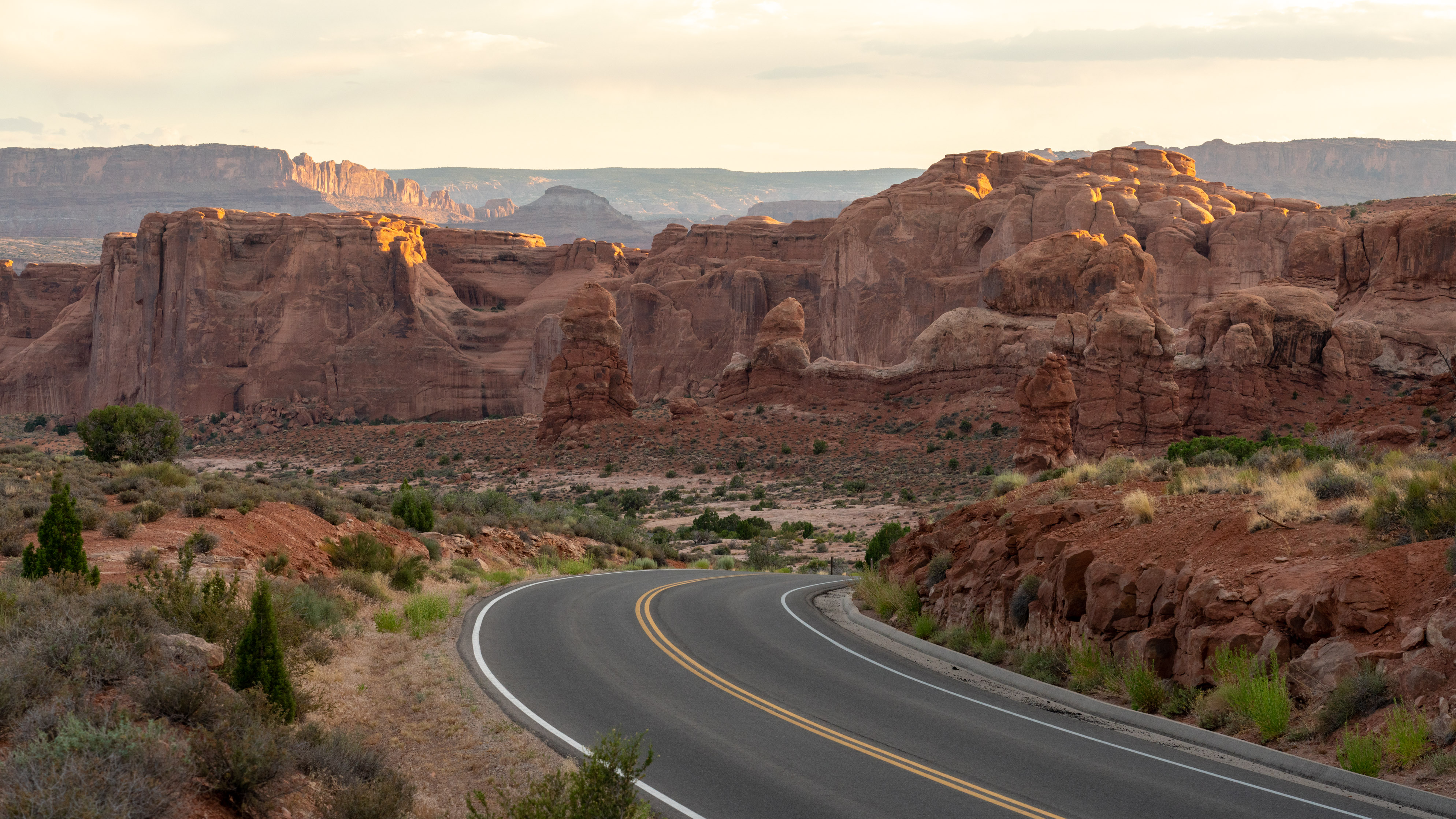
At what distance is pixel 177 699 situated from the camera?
819cm

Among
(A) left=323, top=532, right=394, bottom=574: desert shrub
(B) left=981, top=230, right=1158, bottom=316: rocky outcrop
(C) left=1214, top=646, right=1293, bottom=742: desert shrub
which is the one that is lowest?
(A) left=323, top=532, right=394, bottom=574: desert shrub

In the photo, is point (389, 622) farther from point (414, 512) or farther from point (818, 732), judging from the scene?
point (414, 512)

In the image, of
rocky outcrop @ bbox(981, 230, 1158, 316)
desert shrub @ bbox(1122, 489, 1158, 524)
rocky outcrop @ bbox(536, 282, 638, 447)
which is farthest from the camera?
rocky outcrop @ bbox(536, 282, 638, 447)

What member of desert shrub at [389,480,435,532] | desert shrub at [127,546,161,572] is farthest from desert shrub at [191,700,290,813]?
desert shrub at [389,480,435,532]

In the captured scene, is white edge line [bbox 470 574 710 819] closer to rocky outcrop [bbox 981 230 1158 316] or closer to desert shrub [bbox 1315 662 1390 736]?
desert shrub [bbox 1315 662 1390 736]

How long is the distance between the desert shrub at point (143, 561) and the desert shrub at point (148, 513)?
3.17 m

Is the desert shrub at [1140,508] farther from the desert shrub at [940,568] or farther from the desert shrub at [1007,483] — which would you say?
the desert shrub at [1007,483]

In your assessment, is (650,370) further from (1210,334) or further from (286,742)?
(286,742)

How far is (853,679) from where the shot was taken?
535 inches

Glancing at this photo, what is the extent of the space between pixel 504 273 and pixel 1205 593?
9996cm

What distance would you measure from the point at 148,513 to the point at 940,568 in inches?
555

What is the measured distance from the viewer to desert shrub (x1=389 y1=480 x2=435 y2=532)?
26547mm

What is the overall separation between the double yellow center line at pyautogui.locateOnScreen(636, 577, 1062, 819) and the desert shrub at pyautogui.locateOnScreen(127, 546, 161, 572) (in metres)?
7.19

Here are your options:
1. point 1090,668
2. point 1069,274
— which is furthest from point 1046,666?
point 1069,274
